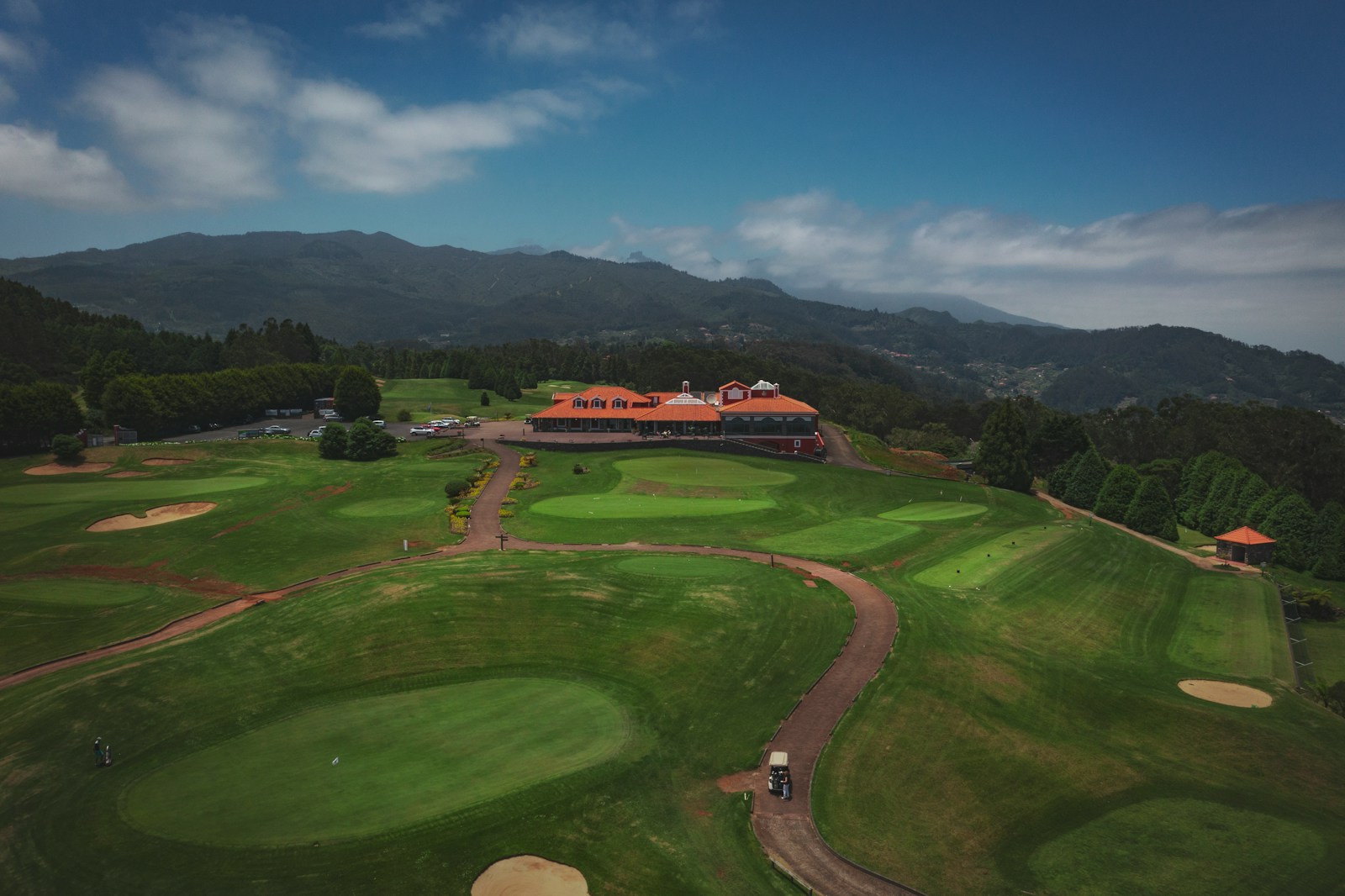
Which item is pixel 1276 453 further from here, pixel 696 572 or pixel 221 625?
pixel 221 625

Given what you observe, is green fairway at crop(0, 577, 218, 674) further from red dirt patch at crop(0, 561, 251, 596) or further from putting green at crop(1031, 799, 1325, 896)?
putting green at crop(1031, 799, 1325, 896)

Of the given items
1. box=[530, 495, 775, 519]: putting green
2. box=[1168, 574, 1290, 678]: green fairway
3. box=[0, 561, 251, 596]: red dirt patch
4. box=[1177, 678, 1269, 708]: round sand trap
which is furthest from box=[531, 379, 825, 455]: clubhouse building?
box=[0, 561, 251, 596]: red dirt patch

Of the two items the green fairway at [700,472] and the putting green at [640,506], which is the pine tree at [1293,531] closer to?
the green fairway at [700,472]

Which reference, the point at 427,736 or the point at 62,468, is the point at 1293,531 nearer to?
the point at 427,736

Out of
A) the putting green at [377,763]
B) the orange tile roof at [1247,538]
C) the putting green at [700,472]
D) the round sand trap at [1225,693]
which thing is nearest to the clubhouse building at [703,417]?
the putting green at [700,472]

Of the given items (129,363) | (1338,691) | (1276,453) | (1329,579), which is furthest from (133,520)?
(1276,453)

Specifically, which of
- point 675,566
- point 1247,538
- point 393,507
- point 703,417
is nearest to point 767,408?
point 703,417

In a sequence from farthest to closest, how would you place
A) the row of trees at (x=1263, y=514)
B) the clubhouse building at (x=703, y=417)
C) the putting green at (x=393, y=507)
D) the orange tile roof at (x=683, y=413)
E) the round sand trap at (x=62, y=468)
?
the orange tile roof at (x=683, y=413) < the clubhouse building at (x=703, y=417) < the round sand trap at (x=62, y=468) < the row of trees at (x=1263, y=514) < the putting green at (x=393, y=507)
